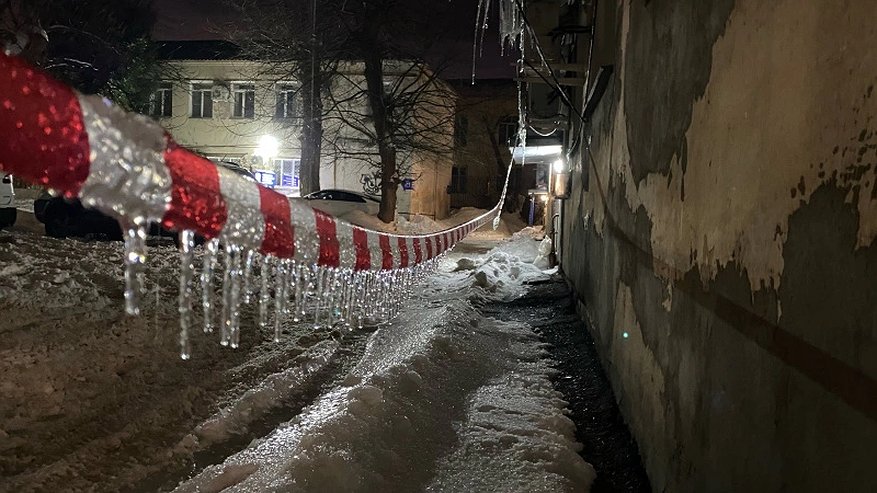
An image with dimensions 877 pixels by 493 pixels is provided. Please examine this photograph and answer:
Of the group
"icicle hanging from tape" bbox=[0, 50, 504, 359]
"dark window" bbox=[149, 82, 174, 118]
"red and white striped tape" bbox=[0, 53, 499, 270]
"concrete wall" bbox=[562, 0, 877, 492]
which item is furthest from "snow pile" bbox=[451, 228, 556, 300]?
"dark window" bbox=[149, 82, 174, 118]

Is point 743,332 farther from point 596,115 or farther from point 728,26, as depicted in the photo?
point 596,115

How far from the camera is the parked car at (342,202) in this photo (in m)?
20.9

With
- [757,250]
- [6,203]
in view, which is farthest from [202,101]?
[757,250]

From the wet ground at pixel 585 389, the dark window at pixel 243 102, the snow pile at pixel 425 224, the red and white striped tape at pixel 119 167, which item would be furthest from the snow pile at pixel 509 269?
the dark window at pixel 243 102

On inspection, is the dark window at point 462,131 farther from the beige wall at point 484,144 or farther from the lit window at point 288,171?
the lit window at point 288,171

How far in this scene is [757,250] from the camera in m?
2.18

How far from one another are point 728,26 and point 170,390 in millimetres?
4496

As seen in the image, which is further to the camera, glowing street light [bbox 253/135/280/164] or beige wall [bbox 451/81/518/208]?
beige wall [bbox 451/81/518/208]

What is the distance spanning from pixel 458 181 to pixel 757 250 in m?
36.5

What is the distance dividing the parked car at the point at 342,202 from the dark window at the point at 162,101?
10567 millimetres

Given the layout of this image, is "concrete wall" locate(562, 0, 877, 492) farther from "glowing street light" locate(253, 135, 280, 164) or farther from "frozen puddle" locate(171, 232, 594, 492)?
"glowing street light" locate(253, 135, 280, 164)

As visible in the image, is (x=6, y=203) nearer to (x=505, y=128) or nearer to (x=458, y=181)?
(x=458, y=181)

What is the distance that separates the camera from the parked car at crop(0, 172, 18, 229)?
39.1 feet

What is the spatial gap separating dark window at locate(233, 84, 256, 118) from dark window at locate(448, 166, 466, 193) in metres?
13.2
